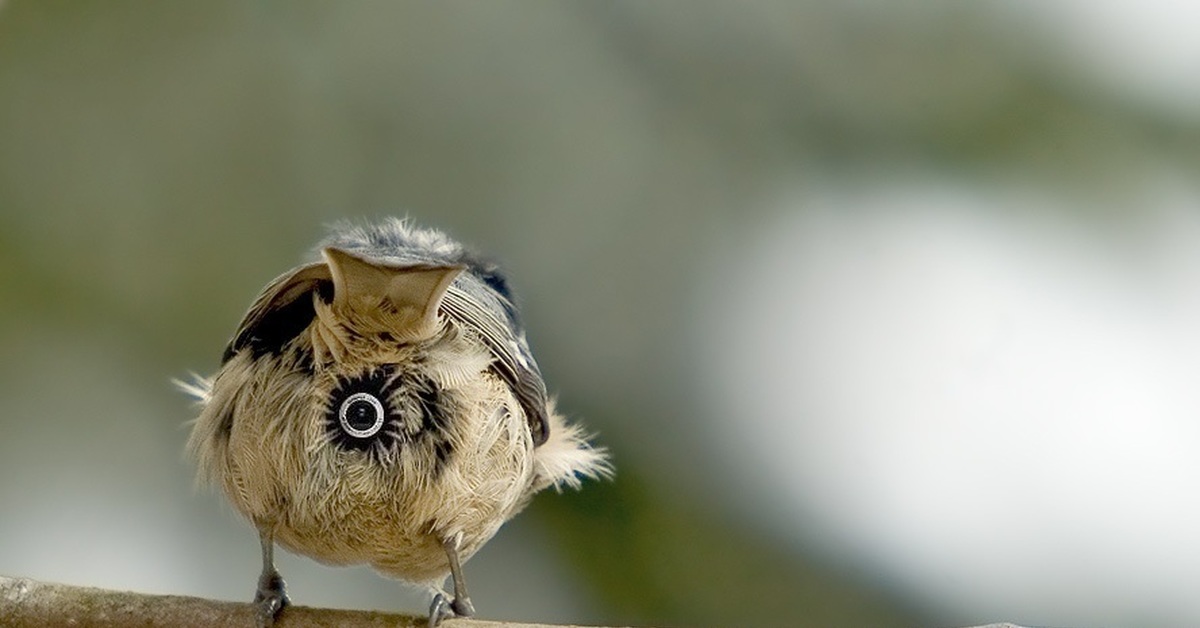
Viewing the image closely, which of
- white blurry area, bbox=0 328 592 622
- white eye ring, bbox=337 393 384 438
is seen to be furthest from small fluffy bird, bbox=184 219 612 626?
white blurry area, bbox=0 328 592 622

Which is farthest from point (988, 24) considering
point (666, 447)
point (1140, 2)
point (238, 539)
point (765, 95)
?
point (238, 539)

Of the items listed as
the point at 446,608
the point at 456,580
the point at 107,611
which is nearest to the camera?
the point at 107,611

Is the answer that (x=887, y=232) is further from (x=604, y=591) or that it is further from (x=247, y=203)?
(x=247, y=203)

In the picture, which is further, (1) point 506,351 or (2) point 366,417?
(1) point 506,351

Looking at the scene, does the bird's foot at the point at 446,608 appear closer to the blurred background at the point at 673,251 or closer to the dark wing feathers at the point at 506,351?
the dark wing feathers at the point at 506,351

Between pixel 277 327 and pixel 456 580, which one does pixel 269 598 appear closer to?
pixel 456 580

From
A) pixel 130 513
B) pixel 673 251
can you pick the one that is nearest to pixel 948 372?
pixel 673 251

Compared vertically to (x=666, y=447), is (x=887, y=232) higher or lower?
higher
